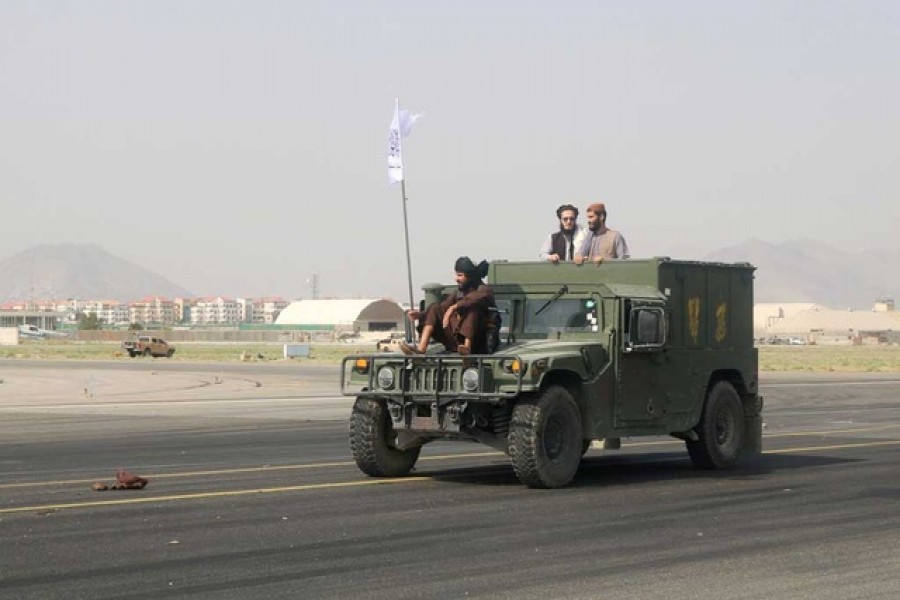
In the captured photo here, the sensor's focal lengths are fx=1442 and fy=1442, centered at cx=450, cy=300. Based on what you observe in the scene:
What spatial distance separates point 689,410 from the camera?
54.1 feet

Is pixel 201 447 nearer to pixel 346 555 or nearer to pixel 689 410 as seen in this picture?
pixel 689 410

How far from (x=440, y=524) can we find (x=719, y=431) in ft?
20.4

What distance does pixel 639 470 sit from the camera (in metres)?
17.0

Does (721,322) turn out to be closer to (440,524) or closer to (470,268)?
(470,268)

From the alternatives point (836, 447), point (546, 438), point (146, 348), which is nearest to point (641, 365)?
point (546, 438)

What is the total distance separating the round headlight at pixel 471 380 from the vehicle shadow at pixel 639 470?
4.45ft

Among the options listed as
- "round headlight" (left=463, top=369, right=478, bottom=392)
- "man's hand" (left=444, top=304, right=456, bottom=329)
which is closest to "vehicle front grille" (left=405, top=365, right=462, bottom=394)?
"round headlight" (left=463, top=369, right=478, bottom=392)

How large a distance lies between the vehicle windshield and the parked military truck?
1cm

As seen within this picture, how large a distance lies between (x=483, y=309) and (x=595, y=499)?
2.37 m

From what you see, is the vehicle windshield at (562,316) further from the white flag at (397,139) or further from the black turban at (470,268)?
the white flag at (397,139)

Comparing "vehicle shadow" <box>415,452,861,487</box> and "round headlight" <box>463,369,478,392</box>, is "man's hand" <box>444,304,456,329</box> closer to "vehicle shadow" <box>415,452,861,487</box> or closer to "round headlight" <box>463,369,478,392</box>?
"round headlight" <box>463,369,478,392</box>

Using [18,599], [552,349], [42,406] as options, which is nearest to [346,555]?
[18,599]

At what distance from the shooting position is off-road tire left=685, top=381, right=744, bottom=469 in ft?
55.0

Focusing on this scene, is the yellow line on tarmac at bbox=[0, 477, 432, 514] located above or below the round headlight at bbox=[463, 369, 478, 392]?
below
